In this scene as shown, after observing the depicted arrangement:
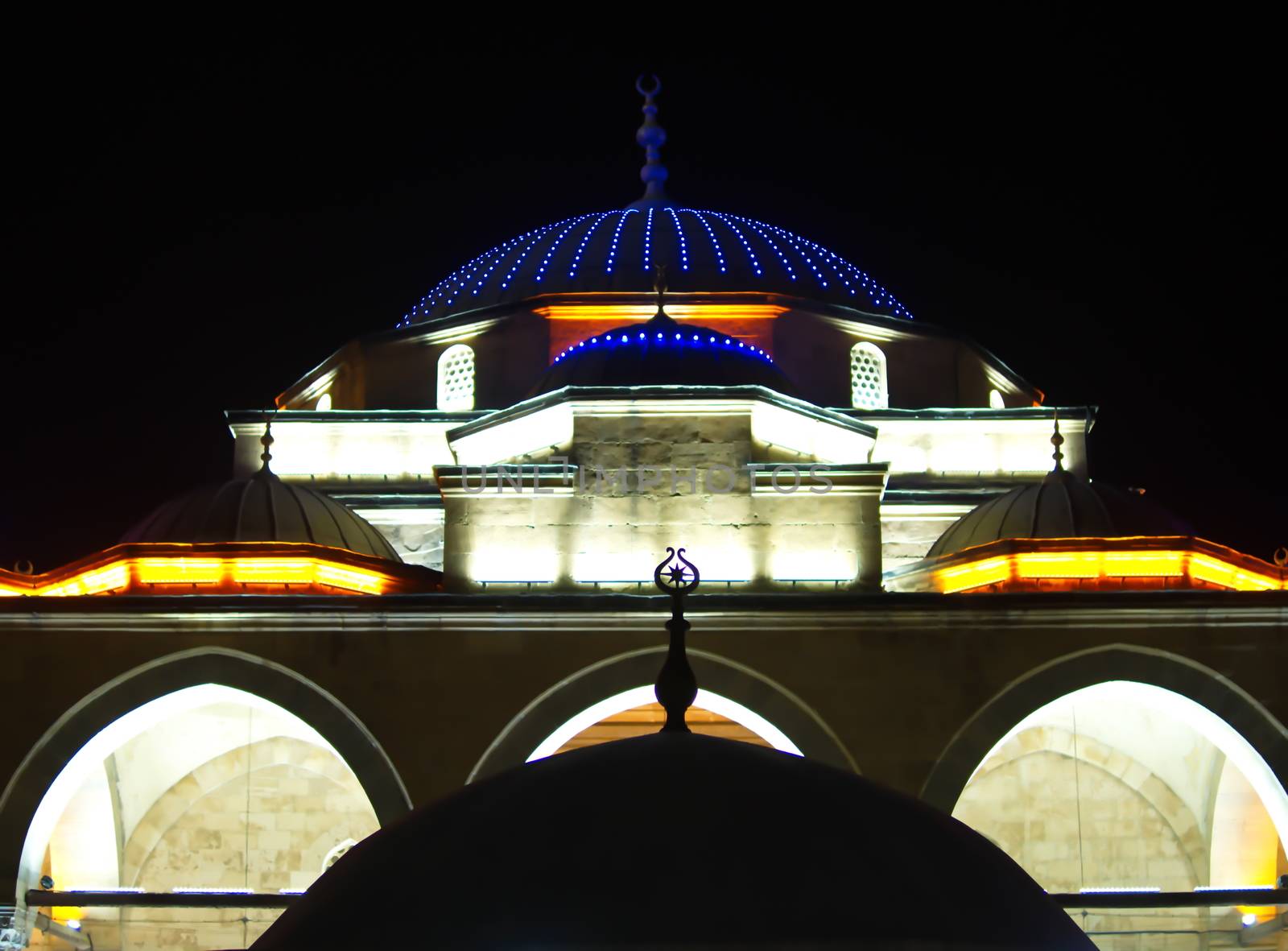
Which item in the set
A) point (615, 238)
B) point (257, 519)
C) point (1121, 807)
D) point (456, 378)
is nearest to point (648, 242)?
point (615, 238)

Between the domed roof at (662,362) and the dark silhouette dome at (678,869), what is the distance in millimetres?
11558

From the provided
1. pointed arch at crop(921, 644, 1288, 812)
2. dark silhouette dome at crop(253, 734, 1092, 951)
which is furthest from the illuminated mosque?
dark silhouette dome at crop(253, 734, 1092, 951)

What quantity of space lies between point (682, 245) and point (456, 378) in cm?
363

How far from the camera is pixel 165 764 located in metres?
20.5

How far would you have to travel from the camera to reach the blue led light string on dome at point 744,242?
25.6 metres

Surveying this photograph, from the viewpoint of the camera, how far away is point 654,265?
83.9 ft

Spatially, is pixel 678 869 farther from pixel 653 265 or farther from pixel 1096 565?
pixel 653 265

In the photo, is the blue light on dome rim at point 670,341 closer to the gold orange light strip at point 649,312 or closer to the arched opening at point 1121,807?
the gold orange light strip at point 649,312

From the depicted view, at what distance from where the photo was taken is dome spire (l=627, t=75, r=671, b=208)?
95.4 ft

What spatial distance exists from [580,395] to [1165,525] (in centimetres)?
537

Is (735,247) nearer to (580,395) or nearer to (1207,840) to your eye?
(580,395)

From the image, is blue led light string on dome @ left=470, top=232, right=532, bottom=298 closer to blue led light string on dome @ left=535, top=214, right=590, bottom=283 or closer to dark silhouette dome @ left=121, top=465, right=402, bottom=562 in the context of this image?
blue led light string on dome @ left=535, top=214, right=590, bottom=283

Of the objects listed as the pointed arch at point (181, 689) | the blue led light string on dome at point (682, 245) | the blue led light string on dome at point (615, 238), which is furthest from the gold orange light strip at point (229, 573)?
the blue led light string on dome at point (682, 245)

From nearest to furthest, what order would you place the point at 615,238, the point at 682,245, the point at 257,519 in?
the point at 257,519 < the point at 682,245 < the point at 615,238
